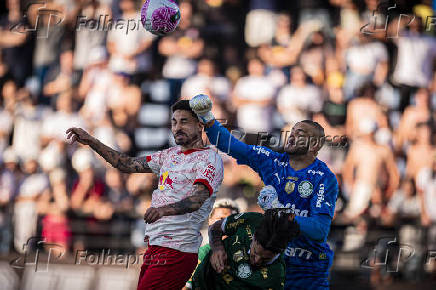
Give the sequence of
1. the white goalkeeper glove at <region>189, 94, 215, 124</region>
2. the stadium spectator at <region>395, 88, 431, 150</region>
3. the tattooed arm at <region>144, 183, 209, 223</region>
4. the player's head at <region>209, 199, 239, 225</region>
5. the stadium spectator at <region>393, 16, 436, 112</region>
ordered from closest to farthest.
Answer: the tattooed arm at <region>144, 183, 209, 223</region>, the white goalkeeper glove at <region>189, 94, 215, 124</region>, the player's head at <region>209, 199, 239, 225</region>, the stadium spectator at <region>395, 88, 431, 150</region>, the stadium spectator at <region>393, 16, 436, 112</region>

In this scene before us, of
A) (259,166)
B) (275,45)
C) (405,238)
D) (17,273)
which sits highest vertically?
(275,45)

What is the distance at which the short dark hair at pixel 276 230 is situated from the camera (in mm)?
4512

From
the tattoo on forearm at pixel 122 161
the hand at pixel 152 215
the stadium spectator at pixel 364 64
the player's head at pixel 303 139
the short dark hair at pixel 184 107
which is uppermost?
the stadium spectator at pixel 364 64

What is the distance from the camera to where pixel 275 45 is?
10.7 metres

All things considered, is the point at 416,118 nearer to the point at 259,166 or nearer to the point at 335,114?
the point at 335,114

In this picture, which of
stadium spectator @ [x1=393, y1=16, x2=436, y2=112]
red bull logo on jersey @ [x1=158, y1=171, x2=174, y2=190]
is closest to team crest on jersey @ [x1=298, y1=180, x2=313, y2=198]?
red bull logo on jersey @ [x1=158, y1=171, x2=174, y2=190]

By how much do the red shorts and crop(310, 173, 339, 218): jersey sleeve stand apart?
945mm

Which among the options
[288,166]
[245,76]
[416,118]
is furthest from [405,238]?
[288,166]

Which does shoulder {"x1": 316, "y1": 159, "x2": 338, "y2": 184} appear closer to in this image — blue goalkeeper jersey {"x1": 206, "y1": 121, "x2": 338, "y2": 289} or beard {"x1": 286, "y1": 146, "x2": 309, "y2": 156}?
blue goalkeeper jersey {"x1": 206, "y1": 121, "x2": 338, "y2": 289}

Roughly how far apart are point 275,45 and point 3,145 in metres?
4.55

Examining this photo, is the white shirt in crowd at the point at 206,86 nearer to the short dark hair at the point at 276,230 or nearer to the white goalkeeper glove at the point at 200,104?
the white goalkeeper glove at the point at 200,104

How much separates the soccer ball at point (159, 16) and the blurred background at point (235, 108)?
3396mm

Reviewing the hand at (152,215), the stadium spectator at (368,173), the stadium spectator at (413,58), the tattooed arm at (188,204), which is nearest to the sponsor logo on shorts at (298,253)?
the tattooed arm at (188,204)

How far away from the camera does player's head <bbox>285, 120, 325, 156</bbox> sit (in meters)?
5.18
